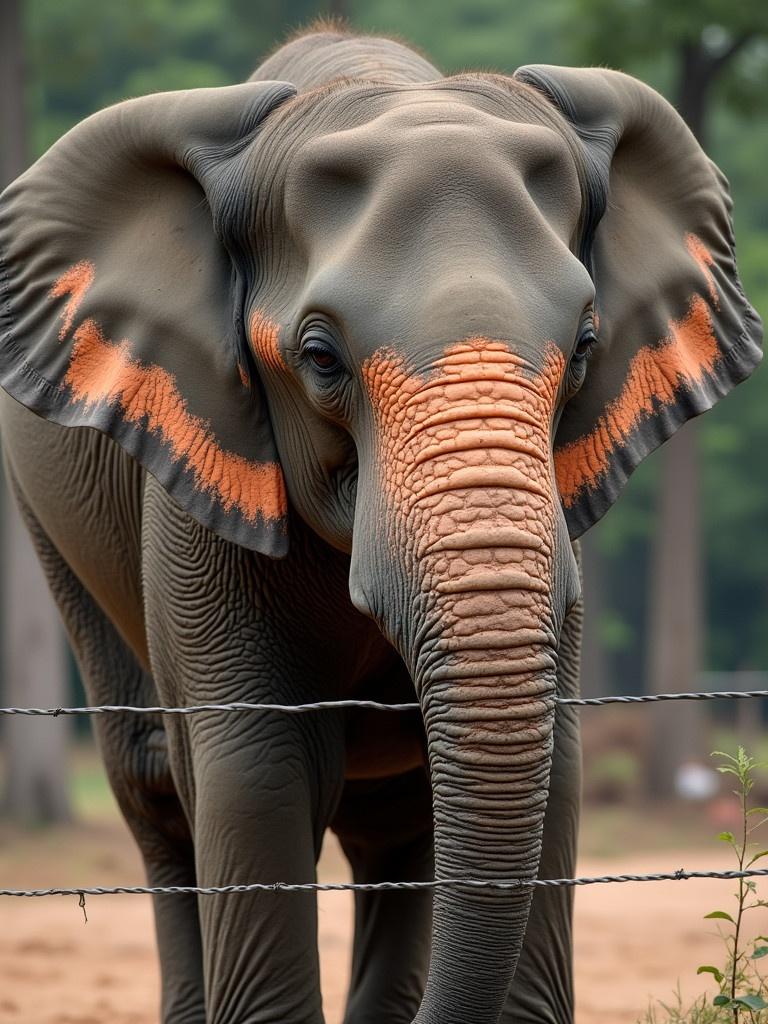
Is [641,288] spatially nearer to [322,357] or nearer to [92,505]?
[322,357]

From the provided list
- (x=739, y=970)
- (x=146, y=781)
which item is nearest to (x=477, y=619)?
(x=739, y=970)

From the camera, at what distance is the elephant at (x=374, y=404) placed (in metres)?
3.41

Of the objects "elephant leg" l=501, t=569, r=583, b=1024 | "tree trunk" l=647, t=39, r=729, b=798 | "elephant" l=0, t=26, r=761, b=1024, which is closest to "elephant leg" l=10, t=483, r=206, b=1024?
"elephant" l=0, t=26, r=761, b=1024

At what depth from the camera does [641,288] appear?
4.41 m

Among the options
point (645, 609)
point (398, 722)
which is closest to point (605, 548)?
point (645, 609)

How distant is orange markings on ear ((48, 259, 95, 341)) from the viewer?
4.42 m

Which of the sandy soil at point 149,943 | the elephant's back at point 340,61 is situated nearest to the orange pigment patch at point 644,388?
the elephant's back at point 340,61

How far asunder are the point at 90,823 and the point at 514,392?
14.0m

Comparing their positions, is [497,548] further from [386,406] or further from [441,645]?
[386,406]

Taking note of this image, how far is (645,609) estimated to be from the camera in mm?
31203

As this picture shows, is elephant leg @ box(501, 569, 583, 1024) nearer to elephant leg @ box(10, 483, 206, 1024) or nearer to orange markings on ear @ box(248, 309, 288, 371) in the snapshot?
orange markings on ear @ box(248, 309, 288, 371)

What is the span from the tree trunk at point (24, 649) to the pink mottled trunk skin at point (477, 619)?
42.2ft

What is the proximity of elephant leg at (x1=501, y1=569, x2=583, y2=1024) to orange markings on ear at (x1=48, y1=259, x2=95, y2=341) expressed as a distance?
1.47m

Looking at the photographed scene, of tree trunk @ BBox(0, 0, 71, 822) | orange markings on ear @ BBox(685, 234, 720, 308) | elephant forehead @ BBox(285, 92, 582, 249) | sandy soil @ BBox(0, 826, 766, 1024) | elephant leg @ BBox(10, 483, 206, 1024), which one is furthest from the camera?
tree trunk @ BBox(0, 0, 71, 822)
